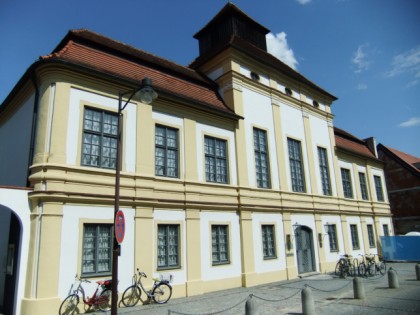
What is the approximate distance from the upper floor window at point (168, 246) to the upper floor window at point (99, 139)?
3061mm

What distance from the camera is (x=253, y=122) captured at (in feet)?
57.4

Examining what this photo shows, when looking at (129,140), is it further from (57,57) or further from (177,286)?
(177,286)

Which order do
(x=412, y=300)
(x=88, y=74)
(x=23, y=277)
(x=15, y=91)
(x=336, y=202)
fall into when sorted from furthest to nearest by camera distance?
(x=336, y=202)
(x=15, y=91)
(x=88, y=74)
(x=412, y=300)
(x=23, y=277)

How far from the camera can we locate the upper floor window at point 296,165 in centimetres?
1928

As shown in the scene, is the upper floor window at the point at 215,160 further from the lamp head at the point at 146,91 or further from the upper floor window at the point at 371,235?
the upper floor window at the point at 371,235

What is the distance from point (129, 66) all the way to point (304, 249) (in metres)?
13.1

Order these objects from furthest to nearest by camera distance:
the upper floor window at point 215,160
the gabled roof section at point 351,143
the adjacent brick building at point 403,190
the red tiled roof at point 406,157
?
the red tiled roof at point 406,157 < the adjacent brick building at point 403,190 < the gabled roof section at point 351,143 < the upper floor window at point 215,160

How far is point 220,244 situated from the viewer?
14375mm

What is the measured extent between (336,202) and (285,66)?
943 centimetres

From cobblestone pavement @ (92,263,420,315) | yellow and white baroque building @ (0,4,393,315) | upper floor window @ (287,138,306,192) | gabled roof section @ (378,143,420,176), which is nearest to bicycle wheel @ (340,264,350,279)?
yellow and white baroque building @ (0,4,393,315)

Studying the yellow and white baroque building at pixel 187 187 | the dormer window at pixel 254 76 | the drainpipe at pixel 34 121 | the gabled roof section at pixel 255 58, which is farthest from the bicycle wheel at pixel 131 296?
the dormer window at pixel 254 76

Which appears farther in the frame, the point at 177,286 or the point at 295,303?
the point at 177,286

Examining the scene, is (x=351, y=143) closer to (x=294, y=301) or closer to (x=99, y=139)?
(x=294, y=301)

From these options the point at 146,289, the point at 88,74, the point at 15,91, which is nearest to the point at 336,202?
the point at 146,289
